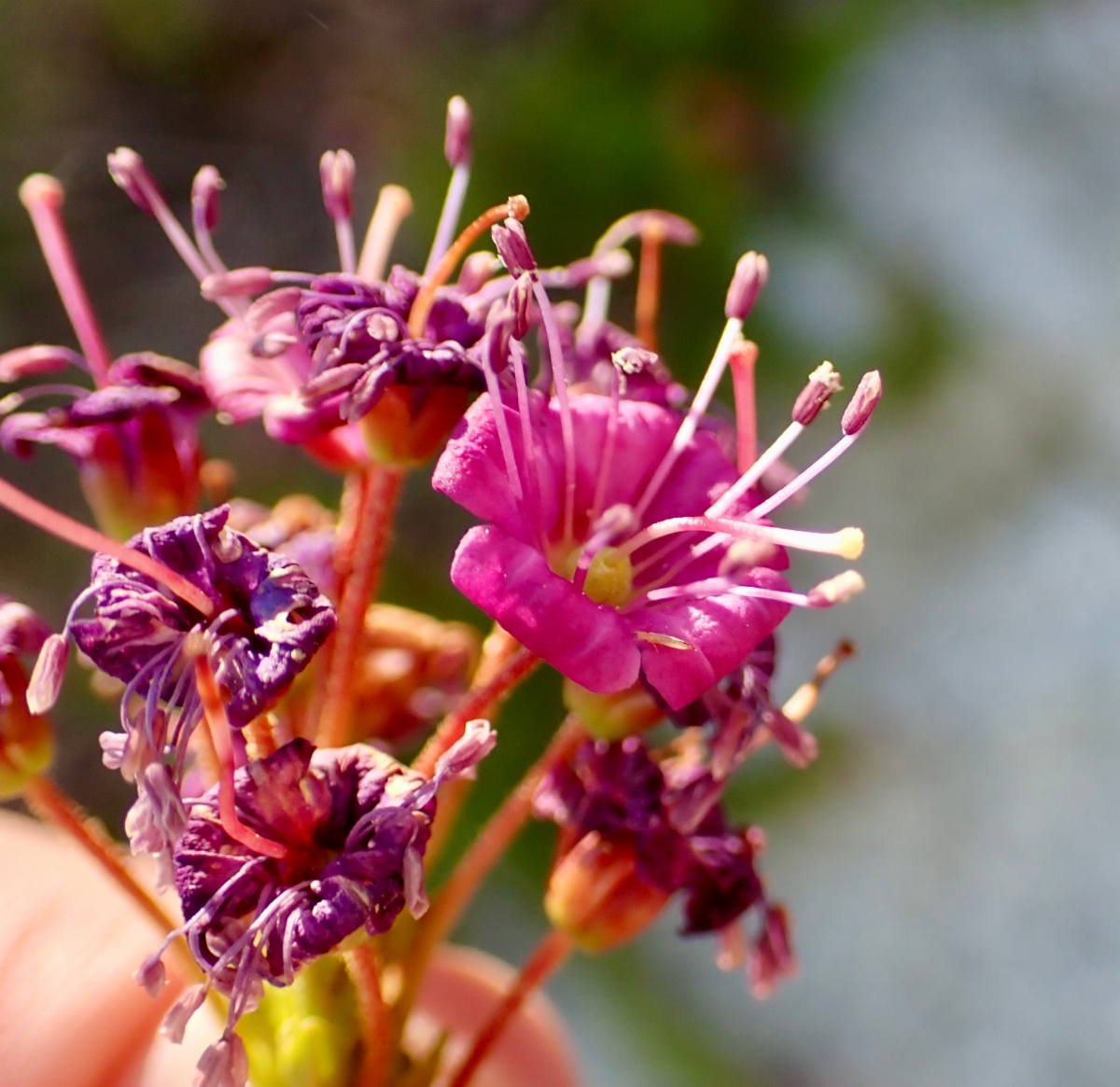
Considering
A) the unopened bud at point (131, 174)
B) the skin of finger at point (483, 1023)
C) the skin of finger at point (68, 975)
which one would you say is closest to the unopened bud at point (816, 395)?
the unopened bud at point (131, 174)

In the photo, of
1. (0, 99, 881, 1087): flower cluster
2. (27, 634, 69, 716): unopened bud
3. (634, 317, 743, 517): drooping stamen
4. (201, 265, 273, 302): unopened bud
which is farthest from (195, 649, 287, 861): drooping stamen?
(634, 317, 743, 517): drooping stamen

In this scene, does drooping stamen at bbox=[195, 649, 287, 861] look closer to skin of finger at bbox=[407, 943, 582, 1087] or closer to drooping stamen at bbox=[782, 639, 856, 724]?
drooping stamen at bbox=[782, 639, 856, 724]

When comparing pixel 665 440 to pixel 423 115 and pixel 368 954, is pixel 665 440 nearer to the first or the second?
pixel 368 954

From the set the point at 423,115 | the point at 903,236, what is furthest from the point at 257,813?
the point at 903,236

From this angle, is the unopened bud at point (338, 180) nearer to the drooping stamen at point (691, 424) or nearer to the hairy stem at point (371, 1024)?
the drooping stamen at point (691, 424)

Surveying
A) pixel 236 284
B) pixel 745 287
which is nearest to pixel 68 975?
pixel 236 284

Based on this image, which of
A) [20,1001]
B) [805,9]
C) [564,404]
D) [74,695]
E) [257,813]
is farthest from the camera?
[805,9]
